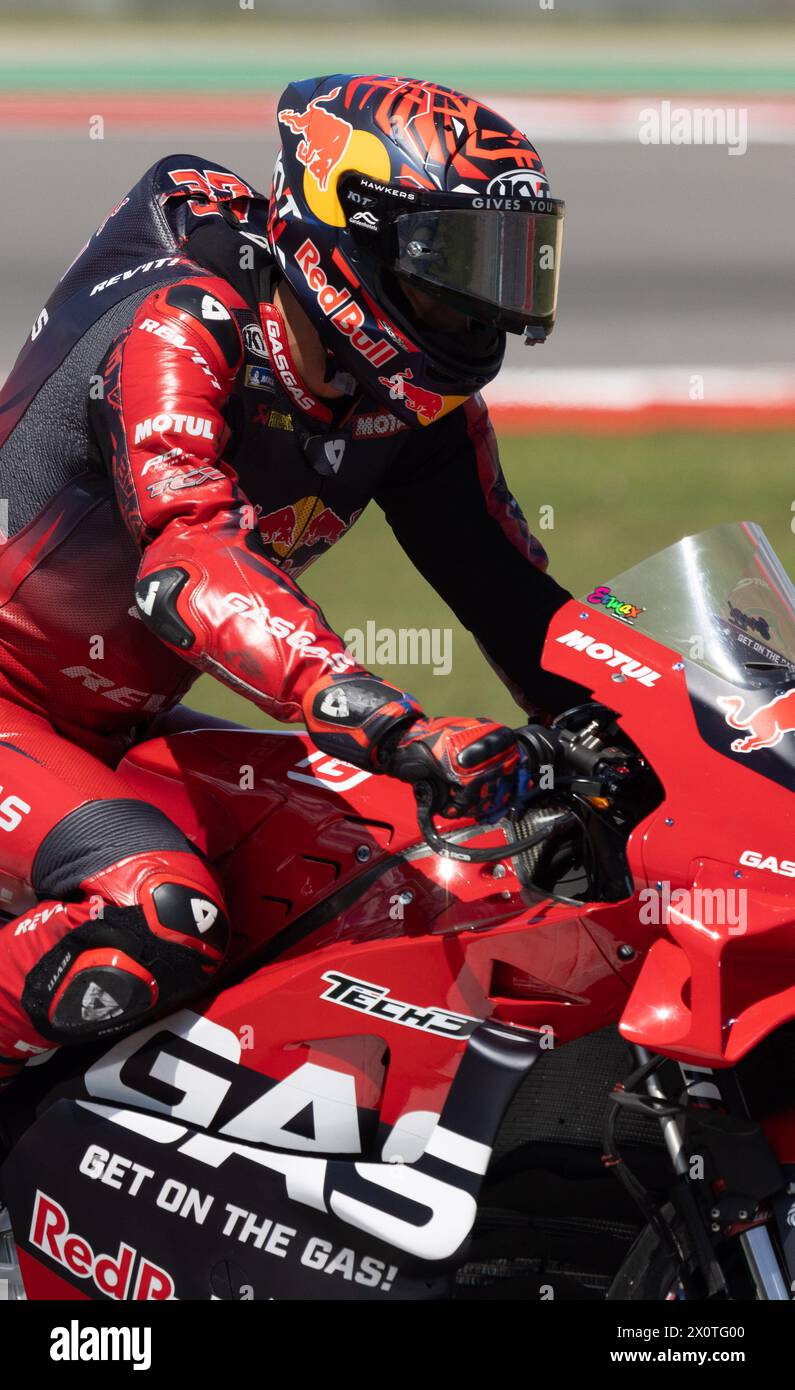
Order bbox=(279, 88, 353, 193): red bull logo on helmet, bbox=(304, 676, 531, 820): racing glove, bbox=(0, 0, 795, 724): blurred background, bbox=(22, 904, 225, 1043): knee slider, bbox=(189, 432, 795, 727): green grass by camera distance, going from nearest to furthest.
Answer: bbox=(304, 676, 531, 820): racing glove < bbox=(22, 904, 225, 1043): knee slider < bbox=(279, 88, 353, 193): red bull logo on helmet < bbox=(189, 432, 795, 727): green grass < bbox=(0, 0, 795, 724): blurred background

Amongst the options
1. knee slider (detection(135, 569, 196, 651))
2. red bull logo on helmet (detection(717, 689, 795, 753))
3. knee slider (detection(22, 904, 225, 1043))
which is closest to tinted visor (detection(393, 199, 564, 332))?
knee slider (detection(135, 569, 196, 651))

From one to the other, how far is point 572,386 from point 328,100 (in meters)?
7.01

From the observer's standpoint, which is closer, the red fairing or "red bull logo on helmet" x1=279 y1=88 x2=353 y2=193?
the red fairing

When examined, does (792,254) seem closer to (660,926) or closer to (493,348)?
(493,348)

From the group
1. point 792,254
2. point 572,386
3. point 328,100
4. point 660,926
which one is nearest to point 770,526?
point 572,386

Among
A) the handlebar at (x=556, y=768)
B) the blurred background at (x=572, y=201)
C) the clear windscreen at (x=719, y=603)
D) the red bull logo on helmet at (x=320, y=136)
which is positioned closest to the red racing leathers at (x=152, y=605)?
the handlebar at (x=556, y=768)

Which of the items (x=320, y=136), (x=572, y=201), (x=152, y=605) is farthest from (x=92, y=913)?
(x=572, y=201)

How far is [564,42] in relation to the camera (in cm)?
1777

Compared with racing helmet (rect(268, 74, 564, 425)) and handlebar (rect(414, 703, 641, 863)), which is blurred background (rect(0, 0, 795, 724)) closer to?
racing helmet (rect(268, 74, 564, 425))

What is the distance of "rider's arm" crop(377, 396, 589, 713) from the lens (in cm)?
368

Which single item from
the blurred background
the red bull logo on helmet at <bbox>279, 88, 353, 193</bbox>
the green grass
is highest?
the red bull logo on helmet at <bbox>279, 88, 353, 193</bbox>

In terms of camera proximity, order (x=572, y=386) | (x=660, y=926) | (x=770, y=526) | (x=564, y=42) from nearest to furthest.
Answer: (x=660, y=926), (x=770, y=526), (x=572, y=386), (x=564, y=42)

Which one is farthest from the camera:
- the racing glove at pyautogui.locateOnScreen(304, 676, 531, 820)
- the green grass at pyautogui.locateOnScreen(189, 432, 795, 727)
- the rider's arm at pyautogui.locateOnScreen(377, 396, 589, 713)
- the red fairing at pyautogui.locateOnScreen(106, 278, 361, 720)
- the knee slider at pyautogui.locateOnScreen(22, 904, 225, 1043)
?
the green grass at pyautogui.locateOnScreen(189, 432, 795, 727)

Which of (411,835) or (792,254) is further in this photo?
(792,254)
